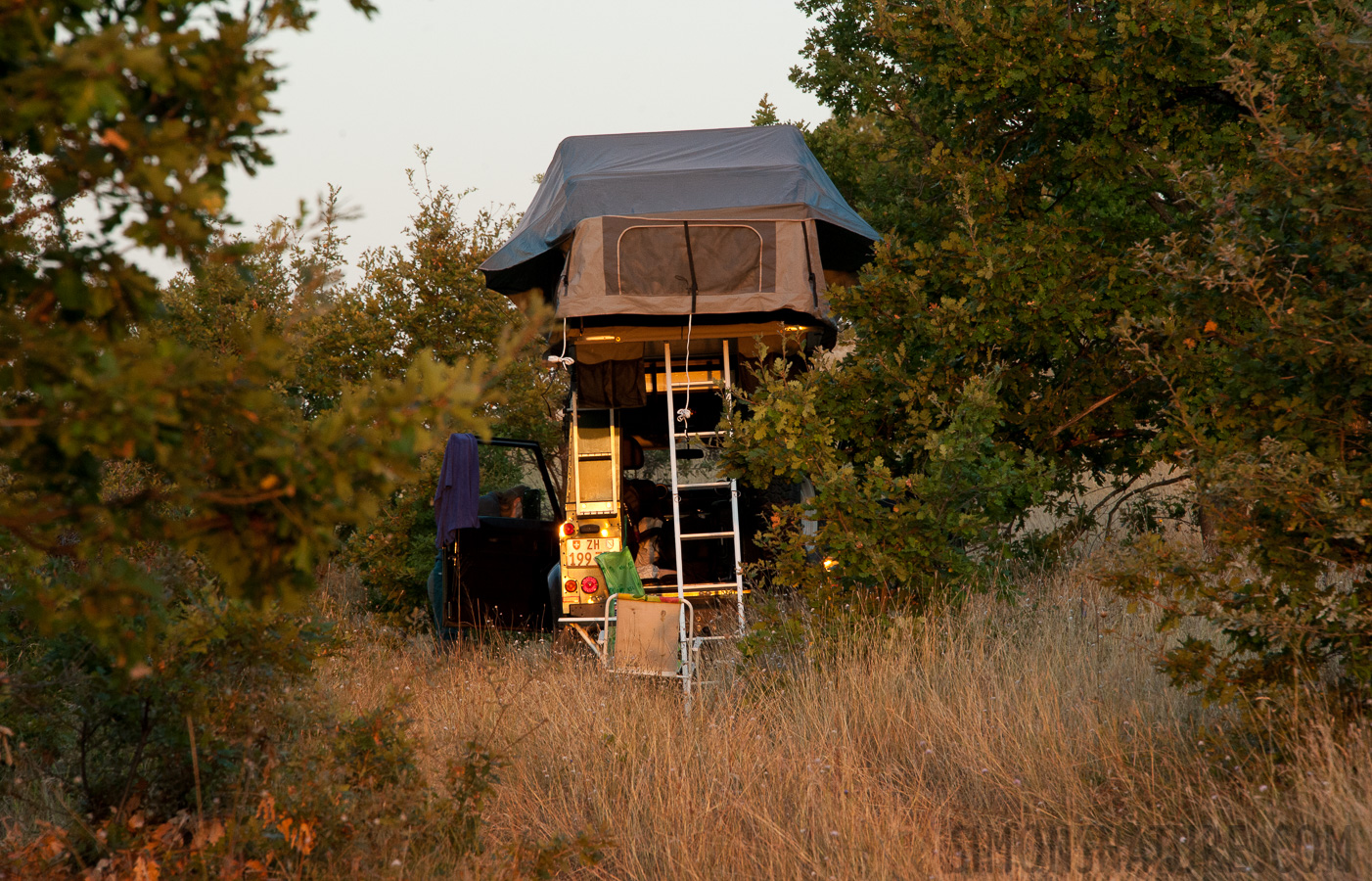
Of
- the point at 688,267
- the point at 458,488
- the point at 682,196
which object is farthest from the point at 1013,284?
the point at 458,488

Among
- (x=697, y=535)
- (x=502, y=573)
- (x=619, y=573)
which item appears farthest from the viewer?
(x=502, y=573)

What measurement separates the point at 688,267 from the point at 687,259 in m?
0.06

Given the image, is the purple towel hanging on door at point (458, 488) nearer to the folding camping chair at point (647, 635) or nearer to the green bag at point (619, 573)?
the green bag at point (619, 573)

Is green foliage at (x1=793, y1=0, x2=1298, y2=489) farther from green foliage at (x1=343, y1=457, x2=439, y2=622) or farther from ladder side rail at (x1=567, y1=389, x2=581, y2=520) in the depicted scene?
green foliage at (x1=343, y1=457, x2=439, y2=622)

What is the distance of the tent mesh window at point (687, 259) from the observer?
24.9 ft

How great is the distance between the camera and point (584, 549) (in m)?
8.37

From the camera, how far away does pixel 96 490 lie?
81.0 inches

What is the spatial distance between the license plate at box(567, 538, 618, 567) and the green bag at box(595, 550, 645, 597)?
9 cm

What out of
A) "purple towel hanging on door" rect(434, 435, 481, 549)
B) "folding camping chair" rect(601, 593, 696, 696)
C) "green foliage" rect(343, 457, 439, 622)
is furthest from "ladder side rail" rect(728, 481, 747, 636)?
"green foliage" rect(343, 457, 439, 622)

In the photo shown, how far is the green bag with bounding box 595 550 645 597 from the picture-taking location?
26.0 ft

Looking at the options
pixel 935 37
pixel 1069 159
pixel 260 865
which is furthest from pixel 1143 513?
pixel 260 865

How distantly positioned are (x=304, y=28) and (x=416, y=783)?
280cm

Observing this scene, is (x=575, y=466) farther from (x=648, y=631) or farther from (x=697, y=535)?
(x=648, y=631)

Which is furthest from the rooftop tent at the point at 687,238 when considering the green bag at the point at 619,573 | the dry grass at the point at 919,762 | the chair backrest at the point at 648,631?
the dry grass at the point at 919,762
